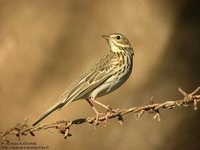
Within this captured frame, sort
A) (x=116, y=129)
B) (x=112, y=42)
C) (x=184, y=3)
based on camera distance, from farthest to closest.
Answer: (x=184, y=3) < (x=116, y=129) < (x=112, y=42)

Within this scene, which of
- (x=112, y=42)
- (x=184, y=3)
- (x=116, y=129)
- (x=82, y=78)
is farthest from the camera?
(x=184, y=3)

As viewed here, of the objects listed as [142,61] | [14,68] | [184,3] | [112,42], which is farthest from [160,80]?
[112,42]

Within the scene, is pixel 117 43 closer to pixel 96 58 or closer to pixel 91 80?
pixel 91 80

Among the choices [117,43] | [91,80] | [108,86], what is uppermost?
[117,43]

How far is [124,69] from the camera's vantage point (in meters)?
8.04

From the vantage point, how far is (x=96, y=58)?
11.8 meters

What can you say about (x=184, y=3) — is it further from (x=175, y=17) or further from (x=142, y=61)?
(x=142, y=61)

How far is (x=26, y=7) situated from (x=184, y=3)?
2.55 meters

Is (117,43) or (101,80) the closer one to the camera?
(101,80)

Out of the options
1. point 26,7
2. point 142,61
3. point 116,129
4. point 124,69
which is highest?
point 26,7

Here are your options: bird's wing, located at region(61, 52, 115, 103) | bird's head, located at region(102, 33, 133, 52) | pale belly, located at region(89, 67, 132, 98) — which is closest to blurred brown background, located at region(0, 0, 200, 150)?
bird's head, located at region(102, 33, 133, 52)

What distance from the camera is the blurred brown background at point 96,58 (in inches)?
451

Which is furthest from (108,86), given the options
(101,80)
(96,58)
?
(96,58)

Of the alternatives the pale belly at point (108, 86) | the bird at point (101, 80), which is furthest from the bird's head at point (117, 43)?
the pale belly at point (108, 86)
